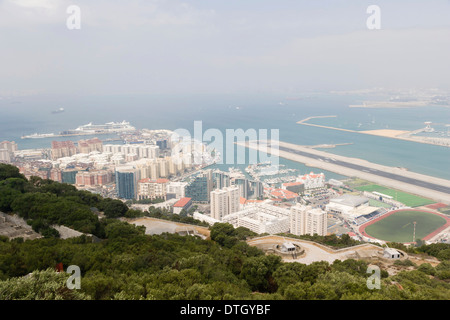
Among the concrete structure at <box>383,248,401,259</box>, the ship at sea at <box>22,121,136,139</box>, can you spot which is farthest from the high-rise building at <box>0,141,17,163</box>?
the concrete structure at <box>383,248,401,259</box>

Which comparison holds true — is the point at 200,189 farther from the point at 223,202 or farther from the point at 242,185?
the point at 223,202

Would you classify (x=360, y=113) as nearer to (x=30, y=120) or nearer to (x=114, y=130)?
(x=114, y=130)

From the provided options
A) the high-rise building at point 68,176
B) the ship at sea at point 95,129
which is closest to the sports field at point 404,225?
the high-rise building at point 68,176

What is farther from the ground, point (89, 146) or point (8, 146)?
point (8, 146)

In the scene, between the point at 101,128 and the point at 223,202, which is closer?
the point at 223,202

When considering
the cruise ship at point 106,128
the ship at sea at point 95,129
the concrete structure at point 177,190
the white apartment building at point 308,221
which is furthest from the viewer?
the cruise ship at point 106,128

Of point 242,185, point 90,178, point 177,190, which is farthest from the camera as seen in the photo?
point 90,178

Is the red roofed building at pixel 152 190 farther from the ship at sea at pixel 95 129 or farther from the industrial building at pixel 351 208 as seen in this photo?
the ship at sea at pixel 95 129

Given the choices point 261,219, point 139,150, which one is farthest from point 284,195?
point 139,150
